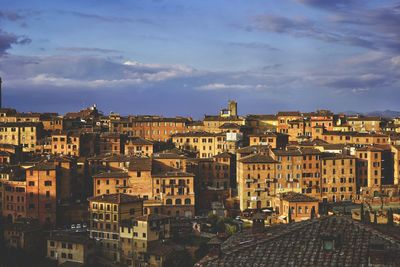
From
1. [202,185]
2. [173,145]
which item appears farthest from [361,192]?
[173,145]

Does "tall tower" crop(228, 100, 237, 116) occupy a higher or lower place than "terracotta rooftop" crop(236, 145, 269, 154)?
higher

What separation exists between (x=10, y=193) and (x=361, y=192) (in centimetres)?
3144

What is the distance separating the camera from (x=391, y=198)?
58.0 metres

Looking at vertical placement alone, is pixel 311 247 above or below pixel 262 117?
below

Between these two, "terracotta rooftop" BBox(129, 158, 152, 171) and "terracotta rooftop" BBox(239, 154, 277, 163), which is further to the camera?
"terracotta rooftop" BBox(239, 154, 277, 163)

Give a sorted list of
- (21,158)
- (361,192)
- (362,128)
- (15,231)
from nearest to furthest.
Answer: (15,231) → (361,192) → (21,158) → (362,128)

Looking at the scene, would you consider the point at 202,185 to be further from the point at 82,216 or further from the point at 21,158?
the point at 21,158

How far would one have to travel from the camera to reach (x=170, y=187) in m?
53.9

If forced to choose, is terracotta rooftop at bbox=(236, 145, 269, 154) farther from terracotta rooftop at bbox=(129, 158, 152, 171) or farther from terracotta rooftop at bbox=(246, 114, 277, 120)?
terracotta rooftop at bbox=(246, 114, 277, 120)

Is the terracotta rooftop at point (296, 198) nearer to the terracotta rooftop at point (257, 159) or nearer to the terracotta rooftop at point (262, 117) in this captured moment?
the terracotta rooftop at point (257, 159)

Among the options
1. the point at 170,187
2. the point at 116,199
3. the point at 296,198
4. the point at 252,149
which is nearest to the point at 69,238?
the point at 116,199

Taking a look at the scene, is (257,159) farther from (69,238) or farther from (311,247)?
(311,247)

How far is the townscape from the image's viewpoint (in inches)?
1800

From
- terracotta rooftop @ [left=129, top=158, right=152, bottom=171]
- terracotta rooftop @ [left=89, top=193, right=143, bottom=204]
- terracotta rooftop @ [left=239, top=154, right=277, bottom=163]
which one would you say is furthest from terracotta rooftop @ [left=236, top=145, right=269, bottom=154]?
terracotta rooftop @ [left=89, top=193, right=143, bottom=204]
